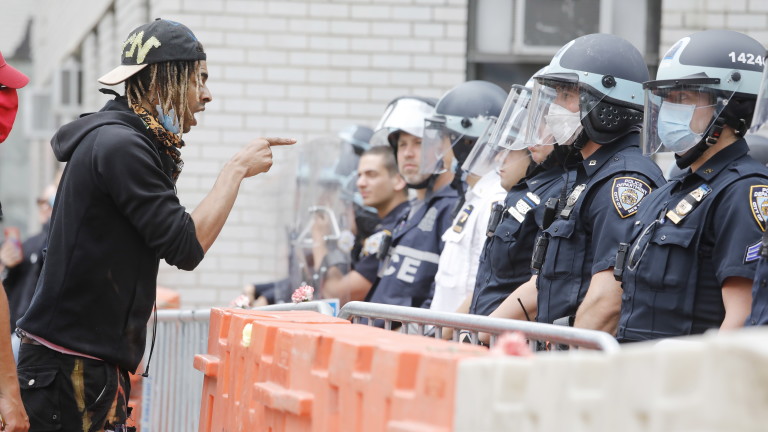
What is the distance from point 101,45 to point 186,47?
35.9 feet

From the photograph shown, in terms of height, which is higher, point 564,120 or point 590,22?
point 590,22

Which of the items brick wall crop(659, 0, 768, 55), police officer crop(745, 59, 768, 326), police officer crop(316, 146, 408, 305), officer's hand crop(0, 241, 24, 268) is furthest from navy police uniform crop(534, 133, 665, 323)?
officer's hand crop(0, 241, 24, 268)

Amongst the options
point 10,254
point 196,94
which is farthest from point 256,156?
point 10,254

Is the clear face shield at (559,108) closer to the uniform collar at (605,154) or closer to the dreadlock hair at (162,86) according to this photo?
the uniform collar at (605,154)

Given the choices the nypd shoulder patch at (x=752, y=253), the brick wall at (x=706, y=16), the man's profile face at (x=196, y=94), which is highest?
the brick wall at (x=706, y=16)

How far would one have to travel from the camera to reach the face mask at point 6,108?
401 cm

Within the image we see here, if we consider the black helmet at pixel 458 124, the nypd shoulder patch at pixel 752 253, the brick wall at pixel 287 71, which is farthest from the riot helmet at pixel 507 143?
the brick wall at pixel 287 71

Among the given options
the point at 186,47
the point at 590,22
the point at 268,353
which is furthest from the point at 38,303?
the point at 590,22

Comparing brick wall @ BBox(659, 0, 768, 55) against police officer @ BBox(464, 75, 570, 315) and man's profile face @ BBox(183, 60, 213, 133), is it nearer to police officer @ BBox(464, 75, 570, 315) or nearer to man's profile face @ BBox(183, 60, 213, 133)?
police officer @ BBox(464, 75, 570, 315)

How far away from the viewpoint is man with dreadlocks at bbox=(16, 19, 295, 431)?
12.6ft

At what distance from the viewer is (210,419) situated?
4480 millimetres

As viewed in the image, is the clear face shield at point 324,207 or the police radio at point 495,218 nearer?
the police radio at point 495,218

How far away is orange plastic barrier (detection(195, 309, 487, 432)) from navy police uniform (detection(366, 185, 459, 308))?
190 centimetres

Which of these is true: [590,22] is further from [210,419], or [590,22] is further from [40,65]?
[40,65]
